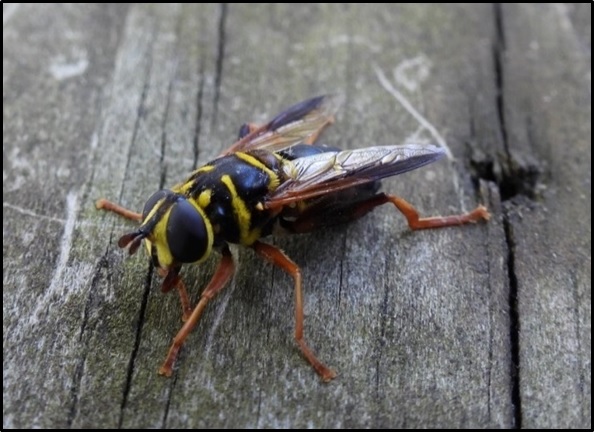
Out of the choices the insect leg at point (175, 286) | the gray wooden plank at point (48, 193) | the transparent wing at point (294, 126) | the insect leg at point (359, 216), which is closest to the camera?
the gray wooden plank at point (48, 193)

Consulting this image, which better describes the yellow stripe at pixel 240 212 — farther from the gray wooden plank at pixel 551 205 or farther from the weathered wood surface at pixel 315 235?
the gray wooden plank at pixel 551 205

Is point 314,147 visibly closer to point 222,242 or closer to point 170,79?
point 222,242

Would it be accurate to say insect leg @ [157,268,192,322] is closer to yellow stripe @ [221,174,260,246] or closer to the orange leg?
yellow stripe @ [221,174,260,246]

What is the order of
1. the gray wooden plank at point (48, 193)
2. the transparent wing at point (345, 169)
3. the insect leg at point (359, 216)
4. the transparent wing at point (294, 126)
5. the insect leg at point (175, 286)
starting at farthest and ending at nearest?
the transparent wing at point (294, 126) → the insect leg at point (359, 216) → the transparent wing at point (345, 169) → the insect leg at point (175, 286) → the gray wooden plank at point (48, 193)

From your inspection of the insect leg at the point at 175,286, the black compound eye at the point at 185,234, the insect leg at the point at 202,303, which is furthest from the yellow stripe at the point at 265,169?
the insect leg at the point at 175,286

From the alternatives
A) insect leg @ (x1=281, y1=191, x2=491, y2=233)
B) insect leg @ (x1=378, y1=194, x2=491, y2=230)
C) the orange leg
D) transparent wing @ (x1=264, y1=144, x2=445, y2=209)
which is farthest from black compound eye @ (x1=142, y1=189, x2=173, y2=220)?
insect leg @ (x1=378, y1=194, x2=491, y2=230)

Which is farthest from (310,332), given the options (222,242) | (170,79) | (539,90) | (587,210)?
(539,90)
